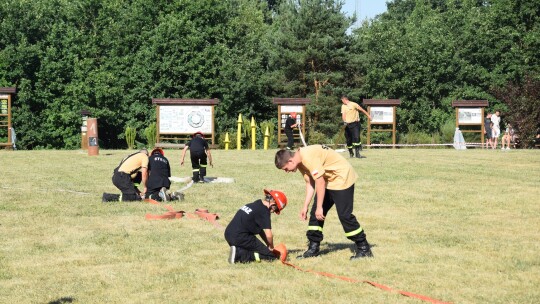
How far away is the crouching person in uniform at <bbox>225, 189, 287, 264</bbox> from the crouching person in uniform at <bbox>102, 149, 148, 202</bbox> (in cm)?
772

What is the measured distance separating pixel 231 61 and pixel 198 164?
1402 inches

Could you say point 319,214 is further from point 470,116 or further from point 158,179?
point 470,116

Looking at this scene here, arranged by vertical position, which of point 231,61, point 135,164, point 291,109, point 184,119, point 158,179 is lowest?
point 158,179

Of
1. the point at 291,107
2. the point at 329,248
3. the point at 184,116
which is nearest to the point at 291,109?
the point at 291,107

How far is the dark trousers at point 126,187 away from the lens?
61.8 ft

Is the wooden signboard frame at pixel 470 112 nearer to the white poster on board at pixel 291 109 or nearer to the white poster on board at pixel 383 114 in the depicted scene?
the white poster on board at pixel 383 114

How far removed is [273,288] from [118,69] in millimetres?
48095

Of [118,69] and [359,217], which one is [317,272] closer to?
[359,217]

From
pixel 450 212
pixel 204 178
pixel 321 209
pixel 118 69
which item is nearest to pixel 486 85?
pixel 118 69

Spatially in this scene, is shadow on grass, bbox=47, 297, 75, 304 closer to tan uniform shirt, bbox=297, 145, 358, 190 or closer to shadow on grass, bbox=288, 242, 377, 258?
tan uniform shirt, bbox=297, 145, 358, 190

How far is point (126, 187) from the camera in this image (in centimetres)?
1881

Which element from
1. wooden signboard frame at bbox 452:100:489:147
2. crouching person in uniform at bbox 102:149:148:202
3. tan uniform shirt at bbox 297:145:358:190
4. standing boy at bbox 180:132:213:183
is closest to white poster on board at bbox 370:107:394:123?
wooden signboard frame at bbox 452:100:489:147

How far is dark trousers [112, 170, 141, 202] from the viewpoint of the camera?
18.8 m

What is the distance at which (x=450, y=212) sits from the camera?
17172 mm
